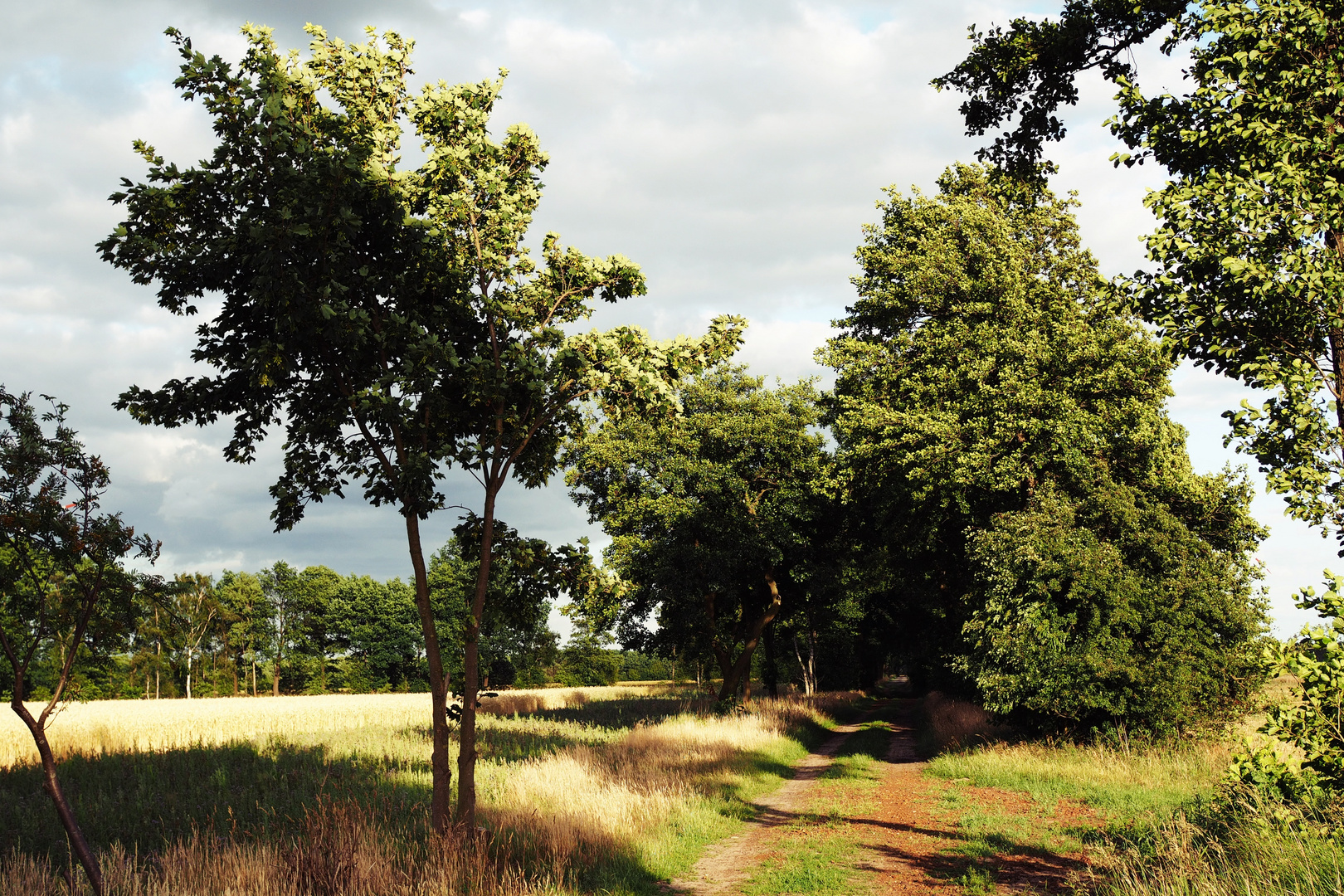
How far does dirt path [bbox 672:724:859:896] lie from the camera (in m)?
10.2

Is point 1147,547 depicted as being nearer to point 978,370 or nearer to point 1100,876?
point 978,370

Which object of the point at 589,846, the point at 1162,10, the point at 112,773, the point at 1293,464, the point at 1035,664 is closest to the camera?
the point at 1293,464

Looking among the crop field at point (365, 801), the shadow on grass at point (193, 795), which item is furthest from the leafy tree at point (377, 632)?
the shadow on grass at point (193, 795)

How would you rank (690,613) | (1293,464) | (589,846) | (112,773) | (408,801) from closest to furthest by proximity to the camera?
(1293,464)
(589,846)
(408,801)
(112,773)
(690,613)

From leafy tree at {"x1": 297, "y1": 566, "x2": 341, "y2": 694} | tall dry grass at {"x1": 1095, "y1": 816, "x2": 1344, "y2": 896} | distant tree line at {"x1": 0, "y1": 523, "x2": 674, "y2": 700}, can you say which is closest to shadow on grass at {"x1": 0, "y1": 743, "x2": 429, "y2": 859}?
tall dry grass at {"x1": 1095, "y1": 816, "x2": 1344, "y2": 896}

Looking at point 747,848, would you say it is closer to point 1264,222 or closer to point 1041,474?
point 1264,222

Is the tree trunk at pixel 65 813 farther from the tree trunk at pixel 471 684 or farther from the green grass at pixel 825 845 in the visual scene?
the green grass at pixel 825 845

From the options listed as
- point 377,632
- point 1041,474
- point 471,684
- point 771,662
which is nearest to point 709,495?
point 1041,474

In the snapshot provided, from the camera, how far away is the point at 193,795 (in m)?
14.1

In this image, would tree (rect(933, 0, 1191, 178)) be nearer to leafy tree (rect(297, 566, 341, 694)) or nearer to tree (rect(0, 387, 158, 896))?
tree (rect(0, 387, 158, 896))

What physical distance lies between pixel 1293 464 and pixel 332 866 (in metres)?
10.9

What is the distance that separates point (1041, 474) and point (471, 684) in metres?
18.0

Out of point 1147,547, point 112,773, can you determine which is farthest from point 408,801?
point 1147,547

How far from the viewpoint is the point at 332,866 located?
27.0 ft
